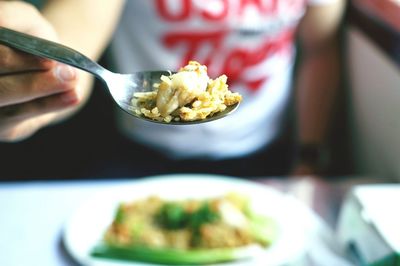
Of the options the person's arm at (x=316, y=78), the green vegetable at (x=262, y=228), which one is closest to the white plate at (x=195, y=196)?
the green vegetable at (x=262, y=228)

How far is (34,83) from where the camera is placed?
1.89 feet

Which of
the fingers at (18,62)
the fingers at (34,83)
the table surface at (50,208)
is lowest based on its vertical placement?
the table surface at (50,208)

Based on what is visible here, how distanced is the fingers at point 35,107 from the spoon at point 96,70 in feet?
0.46

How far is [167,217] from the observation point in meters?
0.86

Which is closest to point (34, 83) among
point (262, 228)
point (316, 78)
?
point (262, 228)

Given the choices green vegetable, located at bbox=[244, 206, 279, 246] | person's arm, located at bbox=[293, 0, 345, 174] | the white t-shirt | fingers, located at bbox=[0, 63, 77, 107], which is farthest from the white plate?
person's arm, located at bbox=[293, 0, 345, 174]

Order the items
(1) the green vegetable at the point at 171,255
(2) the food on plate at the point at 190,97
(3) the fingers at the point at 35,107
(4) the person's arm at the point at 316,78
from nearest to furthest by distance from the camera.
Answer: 1. (2) the food on plate at the point at 190,97
2. (3) the fingers at the point at 35,107
3. (1) the green vegetable at the point at 171,255
4. (4) the person's arm at the point at 316,78

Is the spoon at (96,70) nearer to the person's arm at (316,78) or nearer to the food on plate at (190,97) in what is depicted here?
the food on plate at (190,97)

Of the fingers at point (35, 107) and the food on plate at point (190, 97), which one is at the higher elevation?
the food on plate at point (190, 97)

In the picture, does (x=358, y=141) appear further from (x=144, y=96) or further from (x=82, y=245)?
(x=144, y=96)

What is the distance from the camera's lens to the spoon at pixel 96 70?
488 millimetres

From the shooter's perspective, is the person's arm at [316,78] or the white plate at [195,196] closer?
the white plate at [195,196]

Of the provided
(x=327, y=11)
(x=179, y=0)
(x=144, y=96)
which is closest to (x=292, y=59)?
(x=327, y=11)

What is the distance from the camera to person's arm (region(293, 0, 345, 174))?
1234mm
